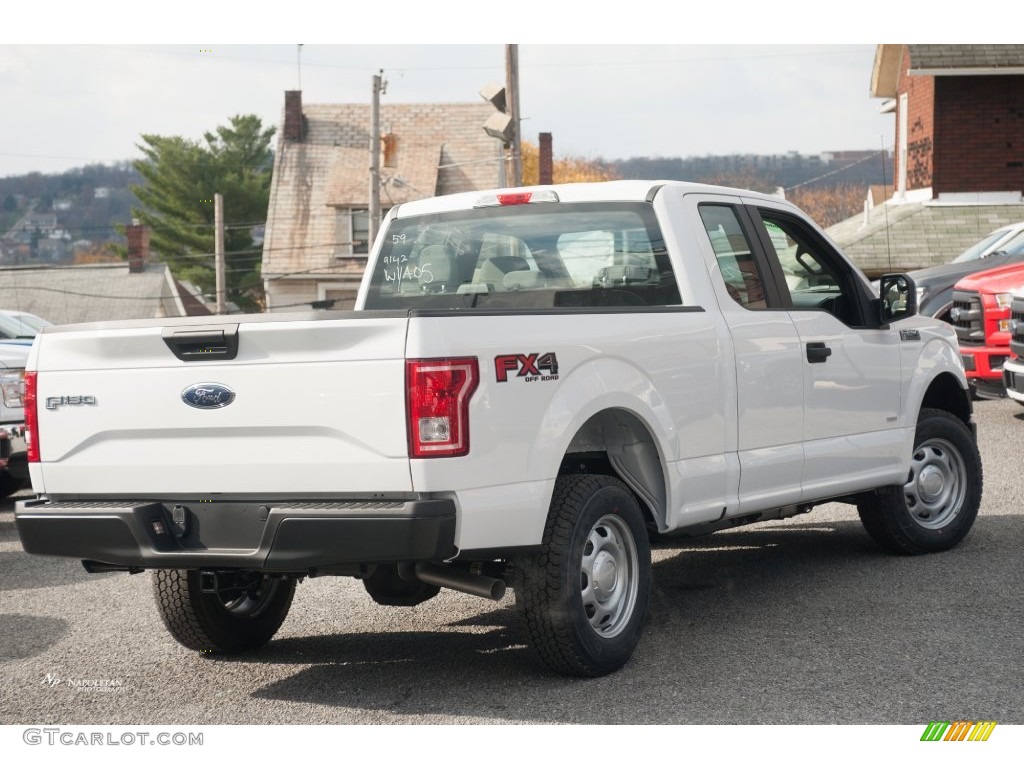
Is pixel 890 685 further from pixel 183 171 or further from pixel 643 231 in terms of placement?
pixel 183 171

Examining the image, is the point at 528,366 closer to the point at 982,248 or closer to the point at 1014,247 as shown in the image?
the point at 1014,247

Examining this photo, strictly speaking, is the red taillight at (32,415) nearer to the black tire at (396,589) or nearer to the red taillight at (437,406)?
the black tire at (396,589)

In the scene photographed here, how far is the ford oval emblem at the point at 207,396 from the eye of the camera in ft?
18.2

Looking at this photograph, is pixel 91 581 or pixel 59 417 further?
pixel 91 581

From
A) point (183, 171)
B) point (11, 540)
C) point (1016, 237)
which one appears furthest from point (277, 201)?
point (11, 540)

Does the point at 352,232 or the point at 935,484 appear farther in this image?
the point at 352,232

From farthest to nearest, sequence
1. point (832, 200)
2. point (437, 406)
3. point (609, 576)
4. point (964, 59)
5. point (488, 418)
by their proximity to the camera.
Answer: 1. point (832, 200)
2. point (964, 59)
3. point (609, 576)
4. point (488, 418)
5. point (437, 406)

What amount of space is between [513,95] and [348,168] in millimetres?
26340

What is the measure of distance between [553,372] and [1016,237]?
45.0ft

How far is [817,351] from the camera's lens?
7.49m

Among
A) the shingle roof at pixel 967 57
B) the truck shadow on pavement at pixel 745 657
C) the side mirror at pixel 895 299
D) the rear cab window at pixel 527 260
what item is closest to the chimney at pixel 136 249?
the shingle roof at pixel 967 57

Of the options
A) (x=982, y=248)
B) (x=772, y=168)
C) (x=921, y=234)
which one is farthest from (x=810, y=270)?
(x=772, y=168)

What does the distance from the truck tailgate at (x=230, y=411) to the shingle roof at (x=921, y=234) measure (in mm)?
21727

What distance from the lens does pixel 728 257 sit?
23.5ft
